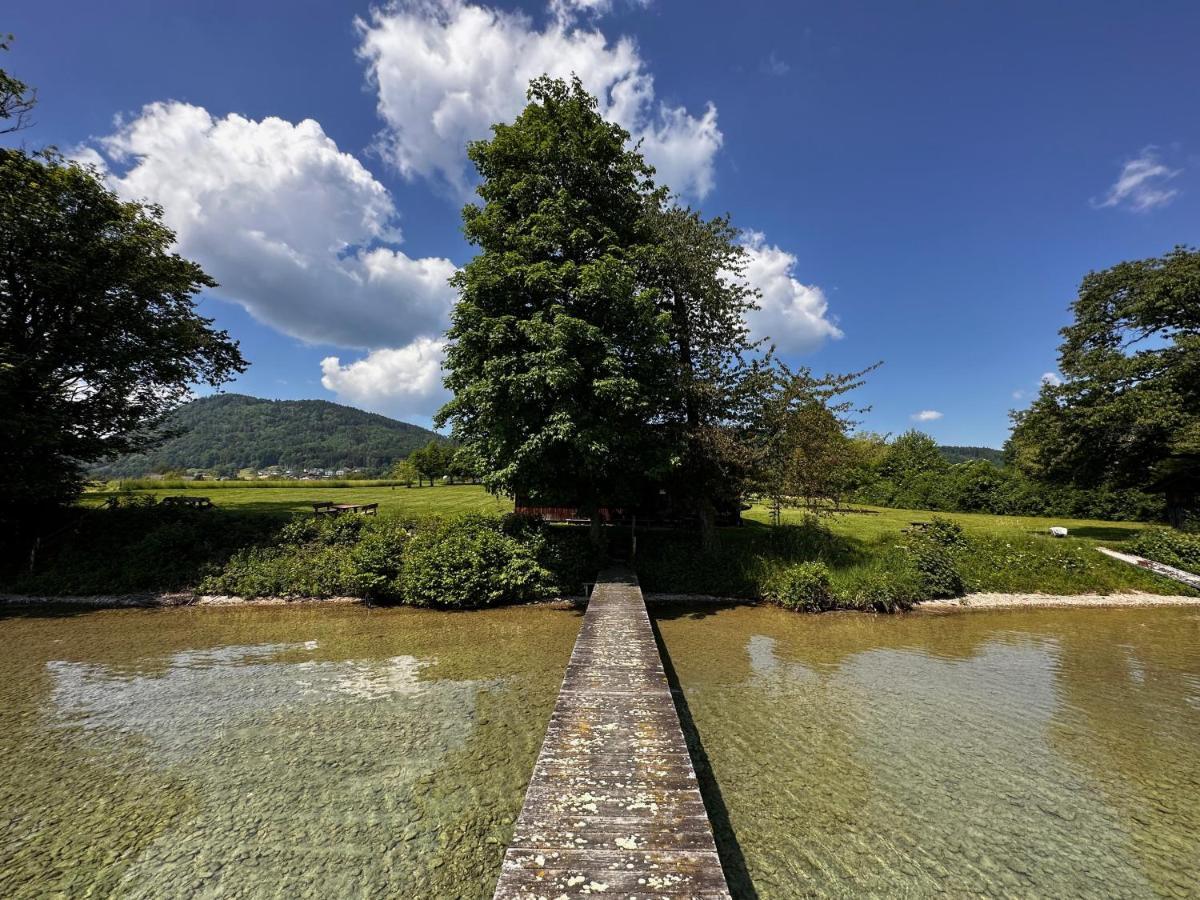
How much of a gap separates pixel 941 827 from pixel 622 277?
44.9ft

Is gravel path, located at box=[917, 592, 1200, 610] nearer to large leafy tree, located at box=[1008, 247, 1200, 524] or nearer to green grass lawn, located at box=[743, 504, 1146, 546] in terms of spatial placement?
green grass lawn, located at box=[743, 504, 1146, 546]

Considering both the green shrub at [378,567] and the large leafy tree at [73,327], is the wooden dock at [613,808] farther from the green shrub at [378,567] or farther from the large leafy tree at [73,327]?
the large leafy tree at [73,327]

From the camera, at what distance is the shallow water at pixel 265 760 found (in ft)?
16.3

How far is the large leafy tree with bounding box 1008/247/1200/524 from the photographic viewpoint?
23.2 metres

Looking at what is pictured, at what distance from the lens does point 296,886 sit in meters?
4.69

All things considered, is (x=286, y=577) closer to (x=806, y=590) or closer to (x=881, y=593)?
Answer: (x=806, y=590)

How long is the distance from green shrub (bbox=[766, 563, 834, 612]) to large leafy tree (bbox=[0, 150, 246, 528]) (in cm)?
2617

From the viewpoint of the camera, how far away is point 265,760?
Result: 278 inches

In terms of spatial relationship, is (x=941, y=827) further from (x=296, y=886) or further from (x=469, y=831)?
(x=296, y=886)

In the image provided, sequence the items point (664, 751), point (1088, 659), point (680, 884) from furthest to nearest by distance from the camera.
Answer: point (1088, 659) < point (664, 751) < point (680, 884)

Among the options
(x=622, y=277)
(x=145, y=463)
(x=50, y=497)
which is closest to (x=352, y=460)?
(x=145, y=463)

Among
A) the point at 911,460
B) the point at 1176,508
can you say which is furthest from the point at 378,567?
the point at 911,460

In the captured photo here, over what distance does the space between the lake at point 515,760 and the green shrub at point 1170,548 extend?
11.0m

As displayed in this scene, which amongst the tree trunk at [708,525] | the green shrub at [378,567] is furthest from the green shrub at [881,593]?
the green shrub at [378,567]
